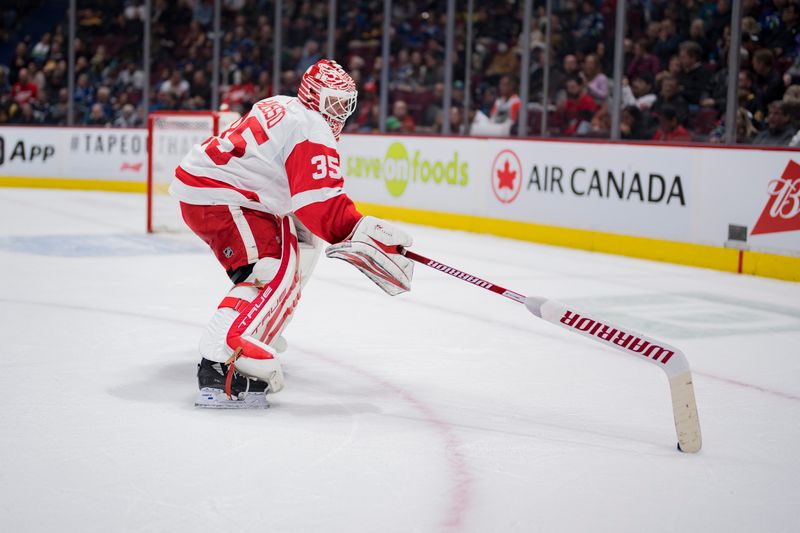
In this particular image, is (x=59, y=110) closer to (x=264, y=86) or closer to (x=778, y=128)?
(x=264, y=86)

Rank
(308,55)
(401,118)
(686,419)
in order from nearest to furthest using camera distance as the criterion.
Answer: (686,419) → (401,118) → (308,55)

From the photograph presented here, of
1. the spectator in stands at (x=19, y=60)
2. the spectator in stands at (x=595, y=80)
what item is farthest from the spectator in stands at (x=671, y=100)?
the spectator in stands at (x=19, y=60)

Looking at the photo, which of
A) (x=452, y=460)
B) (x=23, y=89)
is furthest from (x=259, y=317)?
(x=23, y=89)

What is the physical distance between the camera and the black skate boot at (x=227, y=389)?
3291 mm

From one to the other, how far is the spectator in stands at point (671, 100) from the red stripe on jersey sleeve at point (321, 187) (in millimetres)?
5419

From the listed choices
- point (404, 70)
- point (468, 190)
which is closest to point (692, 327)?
point (468, 190)

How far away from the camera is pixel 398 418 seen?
10.7 feet

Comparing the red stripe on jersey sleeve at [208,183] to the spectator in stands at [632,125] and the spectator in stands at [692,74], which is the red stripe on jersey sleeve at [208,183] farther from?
the spectator in stands at [632,125]

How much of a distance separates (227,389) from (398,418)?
552 millimetres

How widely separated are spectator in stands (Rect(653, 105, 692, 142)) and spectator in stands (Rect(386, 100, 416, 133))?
10.7 feet

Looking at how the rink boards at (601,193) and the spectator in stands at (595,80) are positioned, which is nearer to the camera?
the rink boards at (601,193)

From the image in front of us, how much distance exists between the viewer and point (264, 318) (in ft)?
10.9

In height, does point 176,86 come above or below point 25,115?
above

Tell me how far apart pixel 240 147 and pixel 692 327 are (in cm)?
267
